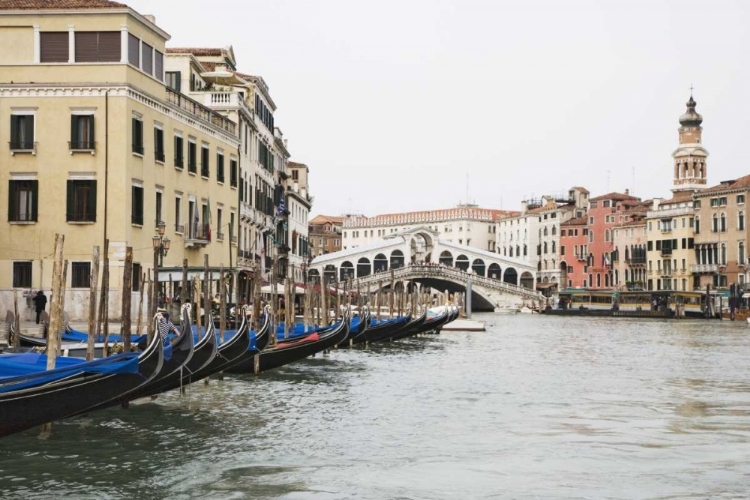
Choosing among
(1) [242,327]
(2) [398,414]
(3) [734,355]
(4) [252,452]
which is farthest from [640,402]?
(3) [734,355]

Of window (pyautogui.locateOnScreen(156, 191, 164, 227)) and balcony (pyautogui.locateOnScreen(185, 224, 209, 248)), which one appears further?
balcony (pyautogui.locateOnScreen(185, 224, 209, 248))

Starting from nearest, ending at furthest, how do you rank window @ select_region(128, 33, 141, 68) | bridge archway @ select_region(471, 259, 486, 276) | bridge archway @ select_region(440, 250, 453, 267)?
window @ select_region(128, 33, 141, 68) → bridge archway @ select_region(471, 259, 486, 276) → bridge archway @ select_region(440, 250, 453, 267)

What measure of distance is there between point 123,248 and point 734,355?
11.7m

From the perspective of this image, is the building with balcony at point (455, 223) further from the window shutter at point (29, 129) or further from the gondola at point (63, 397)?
the gondola at point (63, 397)

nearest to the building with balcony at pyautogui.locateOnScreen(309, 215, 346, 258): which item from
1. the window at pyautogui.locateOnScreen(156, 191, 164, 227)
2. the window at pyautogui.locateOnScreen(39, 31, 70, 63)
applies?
the window at pyautogui.locateOnScreen(156, 191, 164, 227)

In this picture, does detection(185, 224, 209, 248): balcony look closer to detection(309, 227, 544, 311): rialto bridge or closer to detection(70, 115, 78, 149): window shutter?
detection(70, 115, 78, 149): window shutter

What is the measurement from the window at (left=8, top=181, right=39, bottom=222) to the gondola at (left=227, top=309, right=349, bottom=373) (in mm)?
6122

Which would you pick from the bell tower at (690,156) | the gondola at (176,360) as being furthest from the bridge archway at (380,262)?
the gondola at (176,360)

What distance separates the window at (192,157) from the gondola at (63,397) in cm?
1518

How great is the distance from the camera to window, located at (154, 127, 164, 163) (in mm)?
22688

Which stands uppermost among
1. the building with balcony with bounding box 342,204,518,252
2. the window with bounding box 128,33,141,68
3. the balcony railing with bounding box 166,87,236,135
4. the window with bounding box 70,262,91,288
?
the building with balcony with bounding box 342,204,518,252

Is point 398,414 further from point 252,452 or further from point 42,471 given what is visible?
point 42,471

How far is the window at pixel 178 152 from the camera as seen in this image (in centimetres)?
2386

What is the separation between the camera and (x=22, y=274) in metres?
21.3
